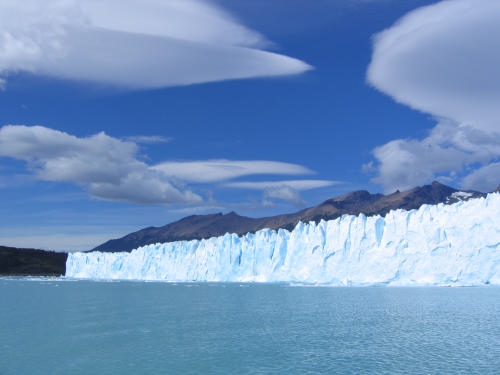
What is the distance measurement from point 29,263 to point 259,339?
120345 mm

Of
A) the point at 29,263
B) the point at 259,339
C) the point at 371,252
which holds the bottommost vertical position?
the point at 29,263

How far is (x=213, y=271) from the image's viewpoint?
57594mm

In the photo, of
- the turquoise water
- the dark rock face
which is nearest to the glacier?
the turquoise water

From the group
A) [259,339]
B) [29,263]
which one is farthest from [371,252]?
[29,263]

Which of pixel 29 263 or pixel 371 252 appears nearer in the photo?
pixel 371 252

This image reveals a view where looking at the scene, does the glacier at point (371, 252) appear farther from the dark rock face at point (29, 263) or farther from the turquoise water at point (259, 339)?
the dark rock face at point (29, 263)

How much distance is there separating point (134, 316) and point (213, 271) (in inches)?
1378

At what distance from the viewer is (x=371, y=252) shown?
136ft

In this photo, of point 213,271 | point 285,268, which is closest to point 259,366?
point 285,268

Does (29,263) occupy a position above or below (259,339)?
below

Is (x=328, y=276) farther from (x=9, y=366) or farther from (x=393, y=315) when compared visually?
(x=9, y=366)

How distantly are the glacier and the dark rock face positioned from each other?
221 ft

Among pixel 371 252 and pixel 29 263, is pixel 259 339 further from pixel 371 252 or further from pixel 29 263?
pixel 29 263

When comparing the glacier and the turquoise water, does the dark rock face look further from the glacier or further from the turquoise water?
the turquoise water
